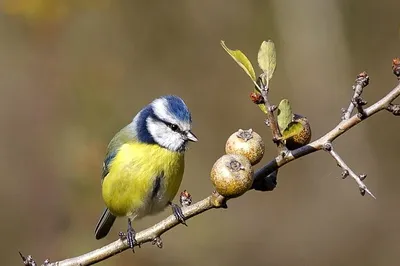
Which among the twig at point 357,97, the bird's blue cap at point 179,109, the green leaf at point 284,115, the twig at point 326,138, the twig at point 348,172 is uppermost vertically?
the bird's blue cap at point 179,109

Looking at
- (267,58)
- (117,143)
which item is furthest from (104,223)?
(267,58)

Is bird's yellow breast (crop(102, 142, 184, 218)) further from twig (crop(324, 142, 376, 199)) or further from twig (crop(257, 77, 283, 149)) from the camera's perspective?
twig (crop(324, 142, 376, 199))

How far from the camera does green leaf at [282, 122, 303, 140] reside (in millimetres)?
2203

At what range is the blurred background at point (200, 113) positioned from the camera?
221 inches

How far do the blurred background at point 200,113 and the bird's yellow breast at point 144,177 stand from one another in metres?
1.00

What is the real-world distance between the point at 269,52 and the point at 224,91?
679 cm

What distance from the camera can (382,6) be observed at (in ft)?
28.1

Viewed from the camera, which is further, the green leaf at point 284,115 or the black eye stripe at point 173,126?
the black eye stripe at point 173,126

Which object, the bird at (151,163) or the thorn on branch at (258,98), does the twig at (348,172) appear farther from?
the bird at (151,163)

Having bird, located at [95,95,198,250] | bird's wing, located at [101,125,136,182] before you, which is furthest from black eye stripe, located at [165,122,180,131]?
bird's wing, located at [101,125,136,182]

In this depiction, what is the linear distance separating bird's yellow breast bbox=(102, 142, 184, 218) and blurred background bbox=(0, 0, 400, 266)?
1.00 metres

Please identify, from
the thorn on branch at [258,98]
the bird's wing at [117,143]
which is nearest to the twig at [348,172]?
the thorn on branch at [258,98]

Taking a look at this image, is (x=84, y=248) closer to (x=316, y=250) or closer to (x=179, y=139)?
(x=179, y=139)

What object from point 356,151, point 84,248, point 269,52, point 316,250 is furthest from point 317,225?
point 269,52
